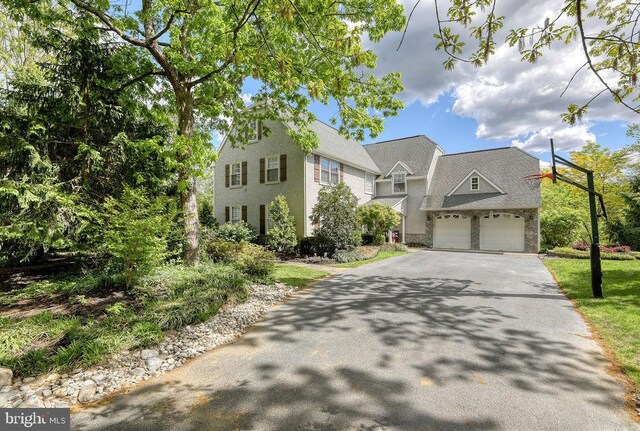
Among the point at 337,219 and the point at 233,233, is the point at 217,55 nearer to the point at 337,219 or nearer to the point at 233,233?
the point at 337,219

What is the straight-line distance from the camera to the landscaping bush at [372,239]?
682 inches

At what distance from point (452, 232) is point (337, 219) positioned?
34.1 ft

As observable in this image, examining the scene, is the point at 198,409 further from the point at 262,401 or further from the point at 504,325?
the point at 504,325

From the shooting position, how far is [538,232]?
56.3 ft

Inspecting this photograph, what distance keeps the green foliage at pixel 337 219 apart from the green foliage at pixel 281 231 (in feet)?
4.71

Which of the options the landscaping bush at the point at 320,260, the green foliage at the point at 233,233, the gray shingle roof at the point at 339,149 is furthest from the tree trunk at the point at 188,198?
the gray shingle roof at the point at 339,149

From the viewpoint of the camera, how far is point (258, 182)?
17.6 m

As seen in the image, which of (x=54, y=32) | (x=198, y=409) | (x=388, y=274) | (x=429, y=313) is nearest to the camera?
(x=198, y=409)

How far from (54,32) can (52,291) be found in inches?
270

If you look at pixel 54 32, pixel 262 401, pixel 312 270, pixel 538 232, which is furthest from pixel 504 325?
pixel 538 232

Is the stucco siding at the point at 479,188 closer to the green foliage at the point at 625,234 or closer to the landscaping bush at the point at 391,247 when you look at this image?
the landscaping bush at the point at 391,247

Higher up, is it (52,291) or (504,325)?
(52,291)

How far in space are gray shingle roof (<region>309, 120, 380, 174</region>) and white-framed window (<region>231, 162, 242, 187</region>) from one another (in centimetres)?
547

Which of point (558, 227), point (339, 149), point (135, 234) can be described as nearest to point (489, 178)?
point (558, 227)
